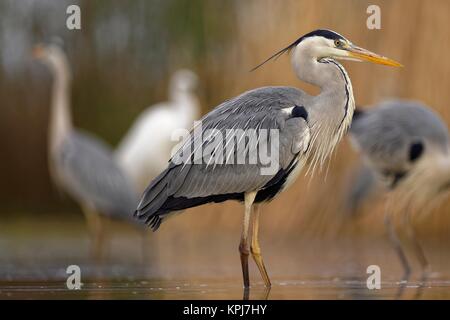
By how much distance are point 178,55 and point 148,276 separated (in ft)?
21.8

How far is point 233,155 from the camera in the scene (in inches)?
265

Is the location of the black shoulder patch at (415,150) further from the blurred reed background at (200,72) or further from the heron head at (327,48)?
the heron head at (327,48)

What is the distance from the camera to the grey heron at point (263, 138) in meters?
6.66

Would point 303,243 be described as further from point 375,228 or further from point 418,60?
point 418,60

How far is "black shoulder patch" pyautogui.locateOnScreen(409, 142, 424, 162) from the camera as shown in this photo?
10.1m

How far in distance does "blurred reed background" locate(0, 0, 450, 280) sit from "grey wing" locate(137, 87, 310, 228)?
4120 millimetres

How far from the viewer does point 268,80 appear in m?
11.7

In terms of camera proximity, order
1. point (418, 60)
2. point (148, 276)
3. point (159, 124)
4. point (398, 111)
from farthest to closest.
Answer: point (159, 124) < point (418, 60) < point (398, 111) < point (148, 276)

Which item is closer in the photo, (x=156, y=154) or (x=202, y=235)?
(x=202, y=235)

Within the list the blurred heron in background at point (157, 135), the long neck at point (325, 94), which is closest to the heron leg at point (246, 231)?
the long neck at point (325, 94)

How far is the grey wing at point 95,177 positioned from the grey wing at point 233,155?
19.0 feet

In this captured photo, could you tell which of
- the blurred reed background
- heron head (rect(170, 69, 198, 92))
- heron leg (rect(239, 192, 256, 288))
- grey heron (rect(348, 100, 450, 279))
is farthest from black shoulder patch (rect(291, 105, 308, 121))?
heron head (rect(170, 69, 198, 92))

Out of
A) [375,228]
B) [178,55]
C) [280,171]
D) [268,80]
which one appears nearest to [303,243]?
[375,228]
